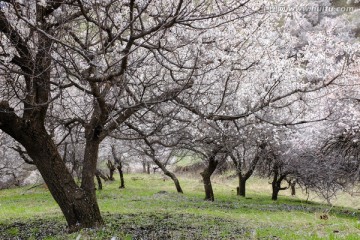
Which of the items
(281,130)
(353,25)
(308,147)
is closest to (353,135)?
(281,130)

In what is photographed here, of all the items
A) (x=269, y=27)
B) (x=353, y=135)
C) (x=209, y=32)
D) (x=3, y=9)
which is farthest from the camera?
(x=353, y=135)

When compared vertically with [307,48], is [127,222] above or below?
below

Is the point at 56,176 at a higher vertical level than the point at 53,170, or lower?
lower

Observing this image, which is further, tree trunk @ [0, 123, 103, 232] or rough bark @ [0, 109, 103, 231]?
tree trunk @ [0, 123, 103, 232]

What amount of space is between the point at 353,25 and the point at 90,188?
105433 millimetres

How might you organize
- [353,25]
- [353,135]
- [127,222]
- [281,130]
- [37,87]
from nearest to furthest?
[37,87] → [127,222] → [353,135] → [281,130] → [353,25]

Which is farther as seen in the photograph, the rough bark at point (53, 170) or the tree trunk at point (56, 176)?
the tree trunk at point (56, 176)

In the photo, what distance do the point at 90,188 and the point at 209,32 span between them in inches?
262

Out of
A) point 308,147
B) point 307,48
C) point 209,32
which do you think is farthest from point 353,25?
point 209,32

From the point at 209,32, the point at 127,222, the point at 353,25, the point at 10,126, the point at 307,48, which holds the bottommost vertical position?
the point at 127,222

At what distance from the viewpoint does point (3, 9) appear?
9.11m

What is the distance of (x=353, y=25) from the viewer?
100750 mm

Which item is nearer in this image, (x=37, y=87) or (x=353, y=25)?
(x=37, y=87)

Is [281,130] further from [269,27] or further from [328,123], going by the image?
[269,27]
